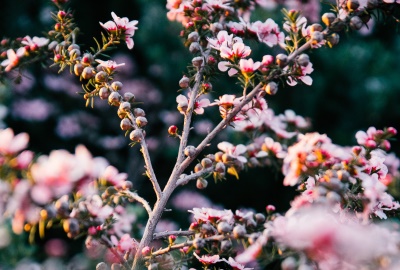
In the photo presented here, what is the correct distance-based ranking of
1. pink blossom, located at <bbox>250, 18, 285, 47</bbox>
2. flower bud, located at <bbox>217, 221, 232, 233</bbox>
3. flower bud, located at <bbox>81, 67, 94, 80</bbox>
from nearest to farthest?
flower bud, located at <bbox>217, 221, 232, 233</bbox>
flower bud, located at <bbox>81, 67, 94, 80</bbox>
pink blossom, located at <bbox>250, 18, 285, 47</bbox>

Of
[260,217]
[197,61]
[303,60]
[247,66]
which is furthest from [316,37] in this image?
[260,217]

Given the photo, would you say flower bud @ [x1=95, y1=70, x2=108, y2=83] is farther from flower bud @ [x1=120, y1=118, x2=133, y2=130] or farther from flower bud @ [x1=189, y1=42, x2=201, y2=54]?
flower bud @ [x1=189, y1=42, x2=201, y2=54]

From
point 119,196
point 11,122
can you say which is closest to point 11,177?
point 119,196

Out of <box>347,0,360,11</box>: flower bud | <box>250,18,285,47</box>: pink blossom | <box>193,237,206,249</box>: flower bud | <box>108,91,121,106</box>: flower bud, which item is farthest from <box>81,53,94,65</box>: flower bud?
<box>347,0,360,11</box>: flower bud

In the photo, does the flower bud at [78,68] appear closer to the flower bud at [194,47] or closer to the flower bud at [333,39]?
the flower bud at [194,47]

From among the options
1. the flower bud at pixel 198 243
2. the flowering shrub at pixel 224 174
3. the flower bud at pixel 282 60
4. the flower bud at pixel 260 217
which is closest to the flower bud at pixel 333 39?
the flowering shrub at pixel 224 174

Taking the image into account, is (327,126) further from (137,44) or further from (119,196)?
(119,196)

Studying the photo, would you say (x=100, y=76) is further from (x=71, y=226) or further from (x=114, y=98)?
(x=71, y=226)

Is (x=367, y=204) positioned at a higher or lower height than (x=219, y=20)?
lower

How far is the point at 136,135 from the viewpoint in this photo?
3.72ft

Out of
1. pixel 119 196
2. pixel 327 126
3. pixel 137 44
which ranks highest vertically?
pixel 119 196

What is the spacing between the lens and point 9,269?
1524 millimetres

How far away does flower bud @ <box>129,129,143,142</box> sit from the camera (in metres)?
1.13

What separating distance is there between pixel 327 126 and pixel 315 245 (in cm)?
347
